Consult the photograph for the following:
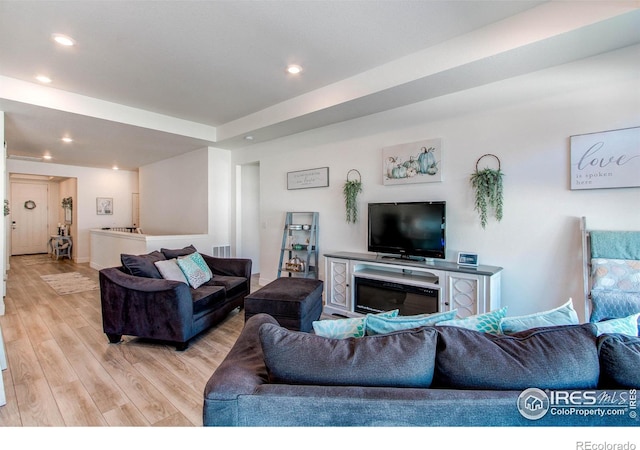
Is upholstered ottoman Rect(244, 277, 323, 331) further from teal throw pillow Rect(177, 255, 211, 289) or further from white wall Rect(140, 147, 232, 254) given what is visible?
white wall Rect(140, 147, 232, 254)

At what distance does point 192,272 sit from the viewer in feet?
11.0

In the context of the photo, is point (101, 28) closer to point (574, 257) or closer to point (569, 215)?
point (569, 215)

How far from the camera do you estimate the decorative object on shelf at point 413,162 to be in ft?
10.9

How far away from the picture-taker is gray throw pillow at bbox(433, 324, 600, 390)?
91cm

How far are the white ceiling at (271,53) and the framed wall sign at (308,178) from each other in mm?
633

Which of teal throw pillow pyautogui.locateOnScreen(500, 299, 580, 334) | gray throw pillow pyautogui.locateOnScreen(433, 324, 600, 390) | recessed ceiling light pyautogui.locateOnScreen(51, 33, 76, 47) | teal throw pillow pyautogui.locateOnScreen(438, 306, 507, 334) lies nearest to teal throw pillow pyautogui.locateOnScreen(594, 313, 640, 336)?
teal throw pillow pyautogui.locateOnScreen(500, 299, 580, 334)

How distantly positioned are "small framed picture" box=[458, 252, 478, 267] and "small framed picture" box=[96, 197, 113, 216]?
8.89 m

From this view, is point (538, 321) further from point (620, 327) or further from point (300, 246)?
point (300, 246)

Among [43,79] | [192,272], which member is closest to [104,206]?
[43,79]

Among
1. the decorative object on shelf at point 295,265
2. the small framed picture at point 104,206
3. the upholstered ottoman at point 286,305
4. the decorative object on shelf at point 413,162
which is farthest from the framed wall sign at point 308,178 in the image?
the small framed picture at point 104,206

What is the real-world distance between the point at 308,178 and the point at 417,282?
2.21m

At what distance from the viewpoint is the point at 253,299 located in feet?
9.25
